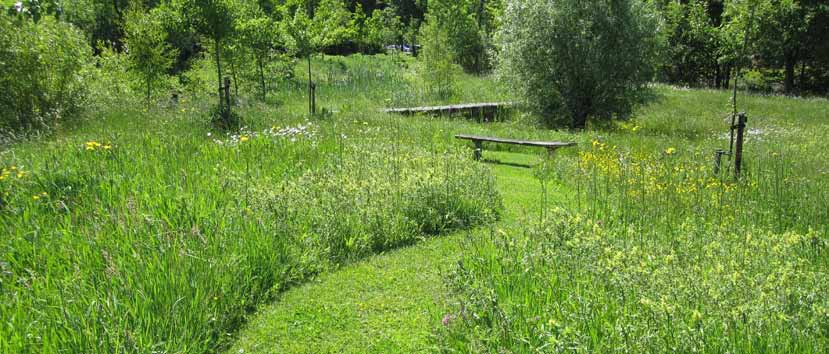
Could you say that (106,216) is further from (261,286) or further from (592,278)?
(592,278)

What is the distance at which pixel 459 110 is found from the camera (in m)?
18.1

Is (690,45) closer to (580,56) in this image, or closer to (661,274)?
(580,56)

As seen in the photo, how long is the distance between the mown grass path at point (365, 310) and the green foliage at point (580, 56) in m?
11.8

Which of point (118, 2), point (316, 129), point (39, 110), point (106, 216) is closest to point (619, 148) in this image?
point (316, 129)

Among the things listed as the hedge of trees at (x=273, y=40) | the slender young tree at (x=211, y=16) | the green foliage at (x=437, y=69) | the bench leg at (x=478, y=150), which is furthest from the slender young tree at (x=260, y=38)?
the bench leg at (x=478, y=150)

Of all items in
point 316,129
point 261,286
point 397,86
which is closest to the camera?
point 261,286

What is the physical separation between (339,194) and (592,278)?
10.6 ft

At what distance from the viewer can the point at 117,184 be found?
644 centimetres

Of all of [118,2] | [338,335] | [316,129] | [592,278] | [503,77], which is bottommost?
[338,335]

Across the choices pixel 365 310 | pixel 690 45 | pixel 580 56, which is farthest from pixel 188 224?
pixel 690 45

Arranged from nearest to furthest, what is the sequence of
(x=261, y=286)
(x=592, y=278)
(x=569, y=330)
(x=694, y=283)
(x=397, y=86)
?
(x=569, y=330), (x=694, y=283), (x=592, y=278), (x=261, y=286), (x=397, y=86)

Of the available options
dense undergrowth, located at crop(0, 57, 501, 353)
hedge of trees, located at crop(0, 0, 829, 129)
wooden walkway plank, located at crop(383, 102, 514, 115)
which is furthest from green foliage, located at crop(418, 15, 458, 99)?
dense undergrowth, located at crop(0, 57, 501, 353)

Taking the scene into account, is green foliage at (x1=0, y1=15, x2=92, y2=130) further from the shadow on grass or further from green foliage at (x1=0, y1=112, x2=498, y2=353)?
the shadow on grass

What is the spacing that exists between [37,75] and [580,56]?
44.5 ft
